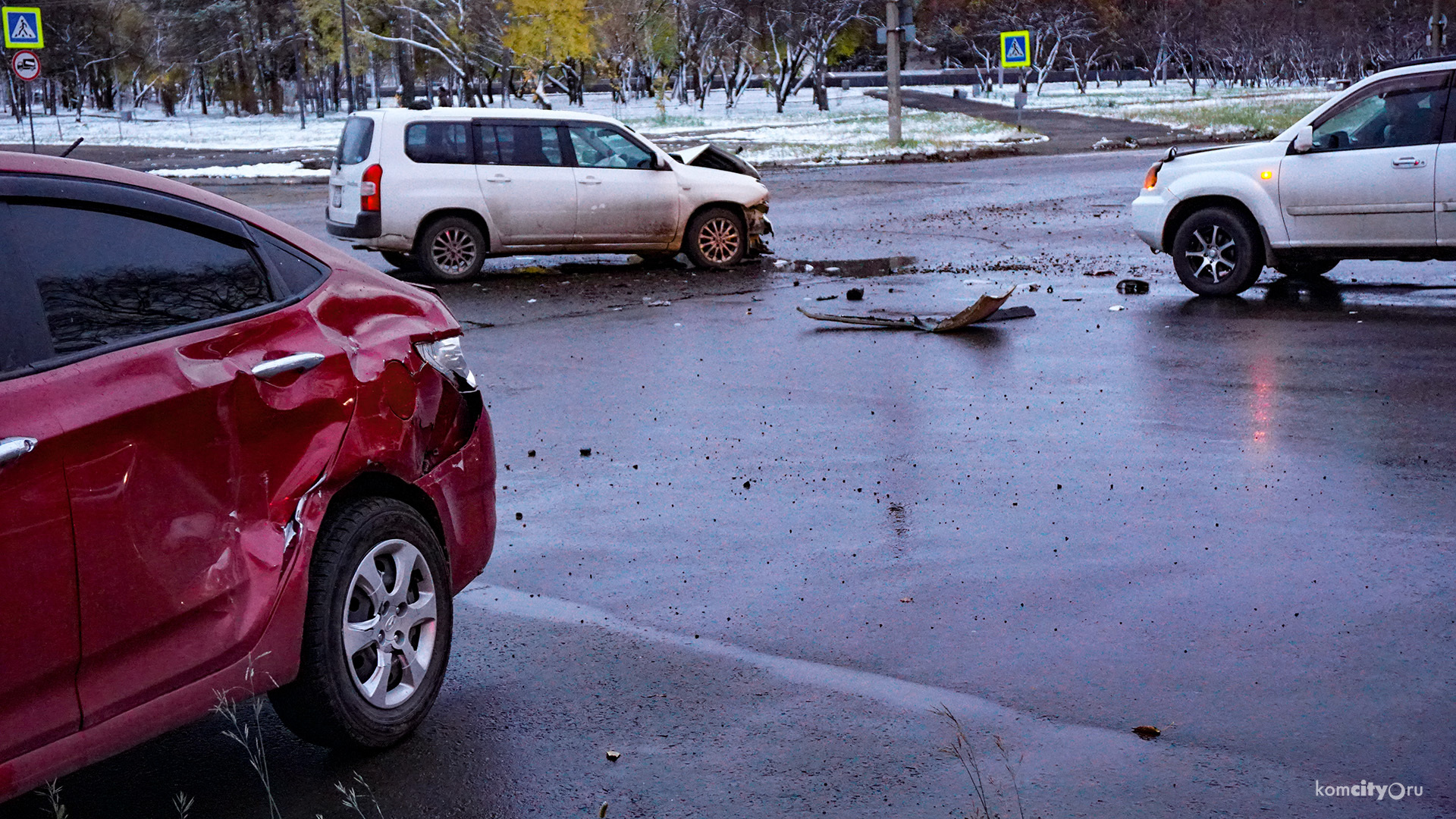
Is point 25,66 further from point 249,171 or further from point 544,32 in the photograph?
point 544,32

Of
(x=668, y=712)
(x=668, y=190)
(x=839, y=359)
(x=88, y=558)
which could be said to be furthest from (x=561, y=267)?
(x=88, y=558)

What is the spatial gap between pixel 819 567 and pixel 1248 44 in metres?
91.1

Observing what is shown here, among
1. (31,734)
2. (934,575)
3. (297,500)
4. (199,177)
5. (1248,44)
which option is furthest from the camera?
(1248,44)

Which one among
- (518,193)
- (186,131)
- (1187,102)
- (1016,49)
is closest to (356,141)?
(518,193)

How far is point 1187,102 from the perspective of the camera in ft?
232

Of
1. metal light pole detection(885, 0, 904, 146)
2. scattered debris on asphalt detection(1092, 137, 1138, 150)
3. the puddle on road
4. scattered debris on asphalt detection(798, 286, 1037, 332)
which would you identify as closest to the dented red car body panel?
the puddle on road

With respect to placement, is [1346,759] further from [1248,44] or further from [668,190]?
[1248,44]

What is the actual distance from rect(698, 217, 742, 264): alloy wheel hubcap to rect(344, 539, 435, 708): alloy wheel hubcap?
1329 cm

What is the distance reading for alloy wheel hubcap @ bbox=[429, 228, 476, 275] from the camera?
16.9 m

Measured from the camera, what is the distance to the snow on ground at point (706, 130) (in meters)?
39.5

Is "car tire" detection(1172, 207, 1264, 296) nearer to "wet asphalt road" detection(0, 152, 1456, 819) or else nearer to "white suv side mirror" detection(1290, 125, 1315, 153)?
"white suv side mirror" detection(1290, 125, 1315, 153)

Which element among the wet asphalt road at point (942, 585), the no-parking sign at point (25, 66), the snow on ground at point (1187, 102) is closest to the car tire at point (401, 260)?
the wet asphalt road at point (942, 585)

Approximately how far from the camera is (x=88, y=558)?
139 inches

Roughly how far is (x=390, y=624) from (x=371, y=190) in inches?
495
